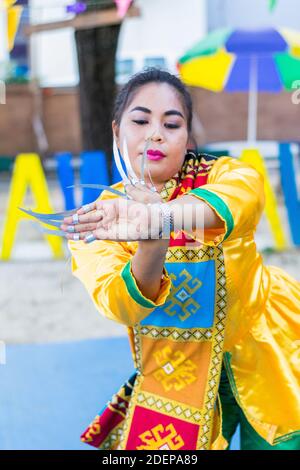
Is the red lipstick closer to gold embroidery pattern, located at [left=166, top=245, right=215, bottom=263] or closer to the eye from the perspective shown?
the eye

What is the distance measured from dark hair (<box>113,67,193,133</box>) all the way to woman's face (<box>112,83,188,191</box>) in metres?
0.02

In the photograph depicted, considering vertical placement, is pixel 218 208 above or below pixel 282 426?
above

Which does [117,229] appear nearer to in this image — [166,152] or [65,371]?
[166,152]

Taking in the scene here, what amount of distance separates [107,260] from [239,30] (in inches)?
210

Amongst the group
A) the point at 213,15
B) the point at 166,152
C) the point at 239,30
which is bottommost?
the point at 166,152

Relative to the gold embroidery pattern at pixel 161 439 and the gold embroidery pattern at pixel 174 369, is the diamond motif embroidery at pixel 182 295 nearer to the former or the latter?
the gold embroidery pattern at pixel 174 369

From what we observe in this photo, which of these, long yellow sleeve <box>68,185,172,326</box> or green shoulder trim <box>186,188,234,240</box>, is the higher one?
green shoulder trim <box>186,188,234,240</box>

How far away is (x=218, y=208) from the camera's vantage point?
1.30 metres

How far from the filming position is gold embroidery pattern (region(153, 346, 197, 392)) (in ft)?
5.47

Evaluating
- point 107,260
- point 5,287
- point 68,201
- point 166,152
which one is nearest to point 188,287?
point 107,260

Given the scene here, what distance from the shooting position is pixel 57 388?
10.1 ft

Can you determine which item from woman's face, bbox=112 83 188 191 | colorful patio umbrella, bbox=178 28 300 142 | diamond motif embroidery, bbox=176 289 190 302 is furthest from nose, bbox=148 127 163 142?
colorful patio umbrella, bbox=178 28 300 142

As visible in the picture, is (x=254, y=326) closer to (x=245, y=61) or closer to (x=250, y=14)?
(x=245, y=61)

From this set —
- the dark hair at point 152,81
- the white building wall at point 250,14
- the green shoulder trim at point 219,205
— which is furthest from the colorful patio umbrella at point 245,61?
the white building wall at point 250,14
